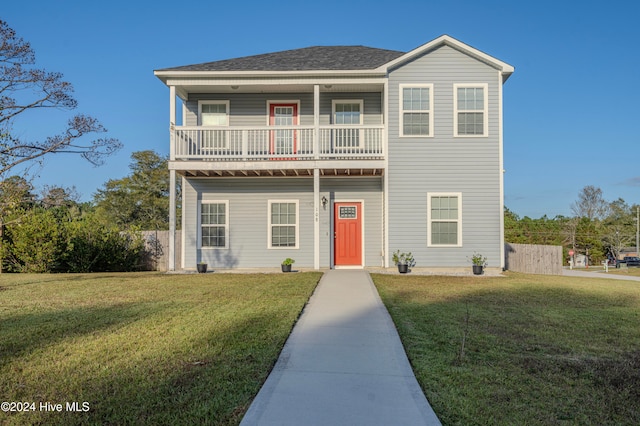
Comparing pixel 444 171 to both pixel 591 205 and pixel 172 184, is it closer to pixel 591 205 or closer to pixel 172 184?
pixel 172 184

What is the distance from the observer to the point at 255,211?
14.4 metres

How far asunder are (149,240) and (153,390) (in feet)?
45.4

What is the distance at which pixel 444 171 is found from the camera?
13602 mm

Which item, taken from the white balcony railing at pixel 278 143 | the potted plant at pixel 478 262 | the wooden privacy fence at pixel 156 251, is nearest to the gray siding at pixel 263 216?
the white balcony railing at pixel 278 143

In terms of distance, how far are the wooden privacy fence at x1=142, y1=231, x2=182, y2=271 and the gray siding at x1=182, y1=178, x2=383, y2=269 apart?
2613mm

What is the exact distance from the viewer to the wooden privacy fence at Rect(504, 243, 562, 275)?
15.8m

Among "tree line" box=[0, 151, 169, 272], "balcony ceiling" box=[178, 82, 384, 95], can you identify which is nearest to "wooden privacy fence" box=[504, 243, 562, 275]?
"balcony ceiling" box=[178, 82, 384, 95]

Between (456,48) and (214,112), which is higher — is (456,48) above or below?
above

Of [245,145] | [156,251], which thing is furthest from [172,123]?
[156,251]

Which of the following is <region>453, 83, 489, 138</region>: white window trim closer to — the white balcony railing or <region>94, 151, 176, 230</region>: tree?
the white balcony railing

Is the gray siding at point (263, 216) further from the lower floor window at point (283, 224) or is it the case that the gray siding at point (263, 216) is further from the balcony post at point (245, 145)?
the balcony post at point (245, 145)

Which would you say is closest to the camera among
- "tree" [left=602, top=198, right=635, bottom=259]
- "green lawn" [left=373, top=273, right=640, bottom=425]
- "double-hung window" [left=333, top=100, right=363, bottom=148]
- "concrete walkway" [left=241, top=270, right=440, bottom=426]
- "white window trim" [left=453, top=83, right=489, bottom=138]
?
"concrete walkway" [left=241, top=270, right=440, bottom=426]

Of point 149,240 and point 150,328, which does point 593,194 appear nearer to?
point 149,240

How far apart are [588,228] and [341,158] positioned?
2891 cm
